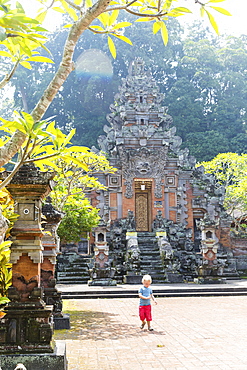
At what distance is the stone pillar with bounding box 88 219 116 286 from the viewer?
18672 millimetres

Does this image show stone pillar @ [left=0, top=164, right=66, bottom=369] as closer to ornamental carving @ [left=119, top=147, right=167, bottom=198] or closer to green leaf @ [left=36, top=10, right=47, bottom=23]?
green leaf @ [left=36, top=10, right=47, bottom=23]

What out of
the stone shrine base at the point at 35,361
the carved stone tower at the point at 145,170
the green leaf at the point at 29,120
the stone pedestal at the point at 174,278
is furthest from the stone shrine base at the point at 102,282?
the green leaf at the point at 29,120

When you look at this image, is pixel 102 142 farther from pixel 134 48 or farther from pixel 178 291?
pixel 134 48

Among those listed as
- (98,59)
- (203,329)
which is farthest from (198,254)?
(98,59)

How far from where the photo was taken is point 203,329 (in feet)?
27.3

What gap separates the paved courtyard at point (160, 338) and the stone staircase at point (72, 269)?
791 centimetres

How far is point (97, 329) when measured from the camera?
27.7 feet

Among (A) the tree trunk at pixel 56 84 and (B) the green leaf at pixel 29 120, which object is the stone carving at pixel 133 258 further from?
(B) the green leaf at pixel 29 120

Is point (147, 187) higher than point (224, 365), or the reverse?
point (147, 187)

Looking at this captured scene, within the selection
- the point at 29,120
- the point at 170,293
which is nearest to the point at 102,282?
the point at 170,293

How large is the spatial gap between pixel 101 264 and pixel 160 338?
12088 millimetres

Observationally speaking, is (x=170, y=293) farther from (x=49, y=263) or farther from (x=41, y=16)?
(x=41, y=16)

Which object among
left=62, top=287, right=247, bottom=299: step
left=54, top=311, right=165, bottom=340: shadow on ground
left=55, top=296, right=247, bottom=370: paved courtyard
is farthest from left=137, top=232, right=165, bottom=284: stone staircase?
left=54, top=311, right=165, bottom=340: shadow on ground

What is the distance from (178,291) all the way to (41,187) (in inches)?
442
